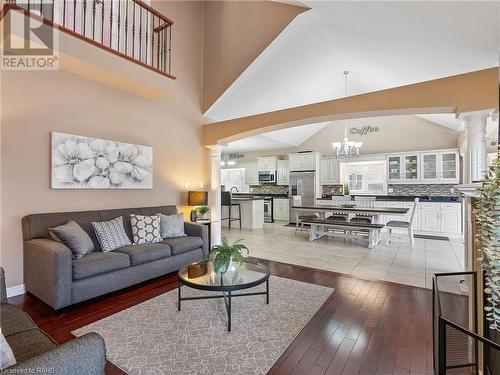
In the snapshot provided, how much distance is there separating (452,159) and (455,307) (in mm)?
5066

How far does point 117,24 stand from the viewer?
369 cm

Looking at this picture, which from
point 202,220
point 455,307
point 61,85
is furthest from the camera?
point 202,220

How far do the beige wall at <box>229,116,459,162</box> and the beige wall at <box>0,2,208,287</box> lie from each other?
15.1 feet

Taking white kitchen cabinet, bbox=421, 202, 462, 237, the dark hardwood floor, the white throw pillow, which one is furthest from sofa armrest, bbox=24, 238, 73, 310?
white kitchen cabinet, bbox=421, 202, 462, 237

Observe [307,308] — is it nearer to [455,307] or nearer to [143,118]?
[455,307]

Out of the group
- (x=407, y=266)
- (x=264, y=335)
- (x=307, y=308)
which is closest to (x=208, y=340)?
(x=264, y=335)

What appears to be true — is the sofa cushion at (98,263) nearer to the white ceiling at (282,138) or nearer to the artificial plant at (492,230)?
the artificial plant at (492,230)

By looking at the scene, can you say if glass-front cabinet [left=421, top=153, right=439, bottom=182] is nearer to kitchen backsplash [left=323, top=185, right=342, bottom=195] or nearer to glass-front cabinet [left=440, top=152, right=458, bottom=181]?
glass-front cabinet [left=440, top=152, right=458, bottom=181]

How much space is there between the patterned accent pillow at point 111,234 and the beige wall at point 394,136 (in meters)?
6.75

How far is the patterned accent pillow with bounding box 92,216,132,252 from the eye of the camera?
124 inches

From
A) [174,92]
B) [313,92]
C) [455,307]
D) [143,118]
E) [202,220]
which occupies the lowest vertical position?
[455,307]

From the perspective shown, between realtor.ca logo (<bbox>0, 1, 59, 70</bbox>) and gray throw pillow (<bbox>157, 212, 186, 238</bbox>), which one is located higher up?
realtor.ca logo (<bbox>0, 1, 59, 70</bbox>)

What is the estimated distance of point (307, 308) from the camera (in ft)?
8.57

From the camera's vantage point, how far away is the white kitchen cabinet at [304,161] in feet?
27.0
